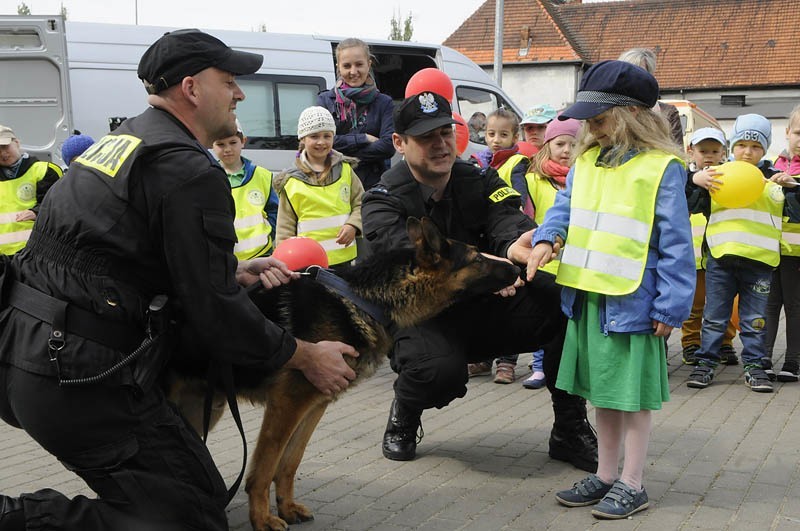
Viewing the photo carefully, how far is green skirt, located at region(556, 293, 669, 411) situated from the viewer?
409 centimetres

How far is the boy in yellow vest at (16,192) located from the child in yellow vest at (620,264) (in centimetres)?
569

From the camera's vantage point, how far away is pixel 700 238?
25.4 ft

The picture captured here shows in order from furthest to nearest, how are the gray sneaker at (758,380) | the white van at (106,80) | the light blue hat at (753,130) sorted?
the white van at (106,80)
the light blue hat at (753,130)
the gray sneaker at (758,380)

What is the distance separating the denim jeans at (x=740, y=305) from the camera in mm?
7160

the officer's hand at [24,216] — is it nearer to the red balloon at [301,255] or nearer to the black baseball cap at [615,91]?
the red balloon at [301,255]

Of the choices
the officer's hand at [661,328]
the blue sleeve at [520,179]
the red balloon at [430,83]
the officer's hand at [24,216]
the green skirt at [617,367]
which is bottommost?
the green skirt at [617,367]

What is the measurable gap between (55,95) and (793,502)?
30.0 ft

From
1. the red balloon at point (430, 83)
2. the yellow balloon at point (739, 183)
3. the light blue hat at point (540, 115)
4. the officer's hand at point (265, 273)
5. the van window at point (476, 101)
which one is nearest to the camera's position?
the officer's hand at point (265, 273)

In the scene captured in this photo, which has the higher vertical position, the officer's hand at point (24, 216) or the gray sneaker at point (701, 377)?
the officer's hand at point (24, 216)

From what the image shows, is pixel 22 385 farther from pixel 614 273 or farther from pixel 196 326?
pixel 614 273

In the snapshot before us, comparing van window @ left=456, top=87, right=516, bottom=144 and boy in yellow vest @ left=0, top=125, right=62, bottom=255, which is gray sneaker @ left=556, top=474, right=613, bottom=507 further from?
van window @ left=456, top=87, right=516, bottom=144

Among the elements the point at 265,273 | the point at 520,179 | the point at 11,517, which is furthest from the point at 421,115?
the point at 11,517

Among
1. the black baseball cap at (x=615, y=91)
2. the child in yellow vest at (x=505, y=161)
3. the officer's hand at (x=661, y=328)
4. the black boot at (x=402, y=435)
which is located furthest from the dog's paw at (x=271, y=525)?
the child in yellow vest at (x=505, y=161)

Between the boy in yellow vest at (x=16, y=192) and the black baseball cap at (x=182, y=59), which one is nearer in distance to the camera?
the black baseball cap at (x=182, y=59)
